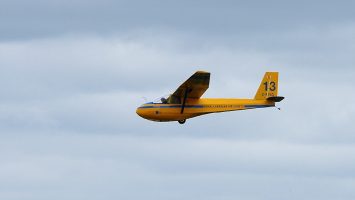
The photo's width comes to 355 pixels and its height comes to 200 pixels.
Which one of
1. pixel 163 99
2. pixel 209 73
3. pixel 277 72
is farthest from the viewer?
pixel 277 72

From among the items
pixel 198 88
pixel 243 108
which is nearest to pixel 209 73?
pixel 198 88

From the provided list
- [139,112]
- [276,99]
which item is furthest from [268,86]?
[139,112]

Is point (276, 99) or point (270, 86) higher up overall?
point (270, 86)

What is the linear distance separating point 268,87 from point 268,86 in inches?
4.4

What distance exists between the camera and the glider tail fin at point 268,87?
75.2 metres

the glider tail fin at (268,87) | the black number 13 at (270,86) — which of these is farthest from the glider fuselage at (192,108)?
the black number 13 at (270,86)

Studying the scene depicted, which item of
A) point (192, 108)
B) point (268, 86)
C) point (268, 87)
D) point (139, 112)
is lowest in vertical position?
point (139, 112)

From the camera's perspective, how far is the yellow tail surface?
75206 mm

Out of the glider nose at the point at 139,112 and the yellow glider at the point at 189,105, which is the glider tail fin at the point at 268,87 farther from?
the glider nose at the point at 139,112

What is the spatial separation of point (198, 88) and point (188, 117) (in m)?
3.52

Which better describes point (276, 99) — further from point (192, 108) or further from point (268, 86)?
point (192, 108)

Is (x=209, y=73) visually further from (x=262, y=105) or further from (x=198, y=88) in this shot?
(x=262, y=105)

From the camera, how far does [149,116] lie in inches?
2793

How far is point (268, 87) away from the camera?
7575 cm
